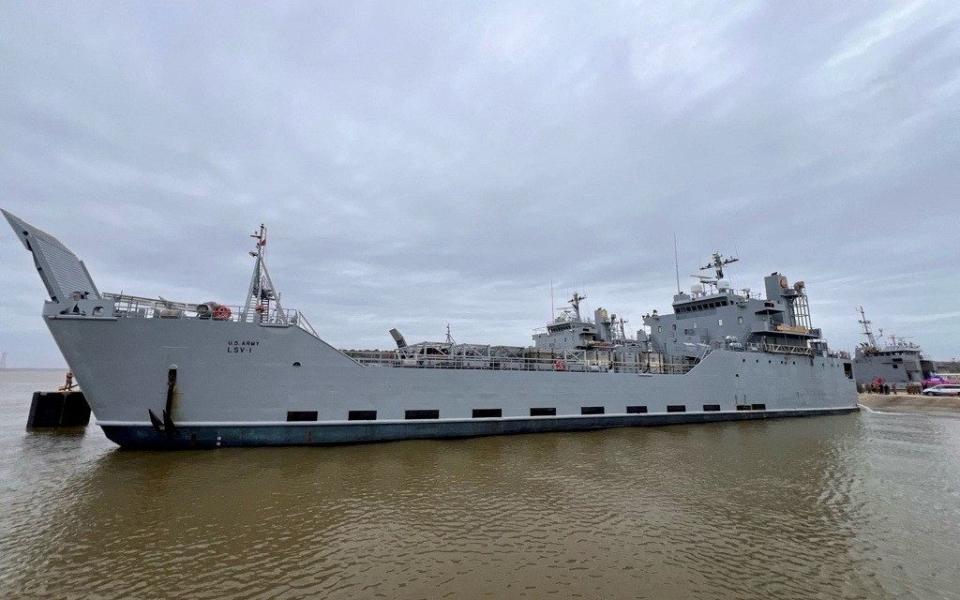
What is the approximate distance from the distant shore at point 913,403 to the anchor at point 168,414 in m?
52.8

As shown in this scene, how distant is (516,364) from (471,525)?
11.3 metres

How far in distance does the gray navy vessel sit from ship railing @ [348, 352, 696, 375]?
0.26ft

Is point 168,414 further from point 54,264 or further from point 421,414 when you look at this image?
point 421,414

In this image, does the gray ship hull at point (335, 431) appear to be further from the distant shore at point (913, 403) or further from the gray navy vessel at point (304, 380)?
the distant shore at point (913, 403)

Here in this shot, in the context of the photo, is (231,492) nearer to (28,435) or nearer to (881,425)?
(28,435)

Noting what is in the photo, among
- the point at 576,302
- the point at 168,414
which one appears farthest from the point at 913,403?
the point at 168,414

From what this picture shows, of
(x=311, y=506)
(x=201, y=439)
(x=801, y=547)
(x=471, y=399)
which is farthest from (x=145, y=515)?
(x=801, y=547)

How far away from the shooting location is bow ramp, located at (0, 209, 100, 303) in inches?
480

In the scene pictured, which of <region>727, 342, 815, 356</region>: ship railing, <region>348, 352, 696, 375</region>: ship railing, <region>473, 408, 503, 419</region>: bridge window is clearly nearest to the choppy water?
<region>473, 408, 503, 419</region>: bridge window

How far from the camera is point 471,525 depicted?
26.2ft

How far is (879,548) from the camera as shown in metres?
7.38

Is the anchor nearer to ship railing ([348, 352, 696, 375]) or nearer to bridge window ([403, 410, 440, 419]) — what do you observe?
ship railing ([348, 352, 696, 375])

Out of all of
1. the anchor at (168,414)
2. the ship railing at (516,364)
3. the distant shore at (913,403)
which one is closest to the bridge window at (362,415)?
the ship railing at (516,364)

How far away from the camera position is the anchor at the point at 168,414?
42.8 feet
